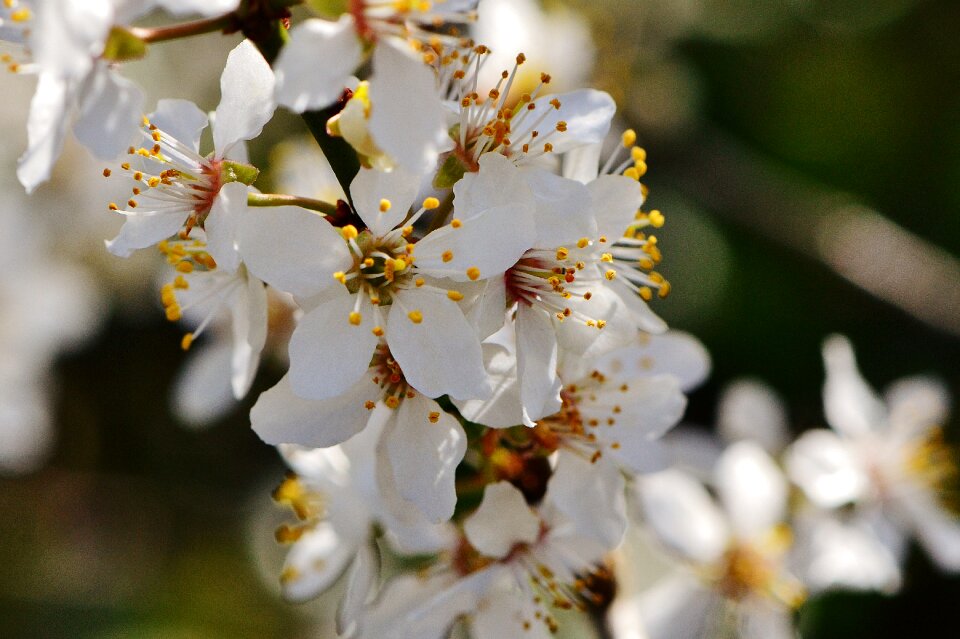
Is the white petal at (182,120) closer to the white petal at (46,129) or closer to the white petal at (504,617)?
the white petal at (46,129)

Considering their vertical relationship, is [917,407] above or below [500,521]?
below

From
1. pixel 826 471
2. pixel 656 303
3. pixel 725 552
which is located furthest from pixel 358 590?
pixel 656 303

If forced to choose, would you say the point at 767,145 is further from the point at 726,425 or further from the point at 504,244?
the point at 504,244

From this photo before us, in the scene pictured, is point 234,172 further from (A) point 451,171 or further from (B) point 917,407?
(B) point 917,407

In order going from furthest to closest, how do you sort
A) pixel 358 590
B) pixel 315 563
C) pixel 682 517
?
pixel 682 517
pixel 315 563
pixel 358 590

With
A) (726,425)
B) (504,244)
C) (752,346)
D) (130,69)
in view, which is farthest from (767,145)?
(504,244)
